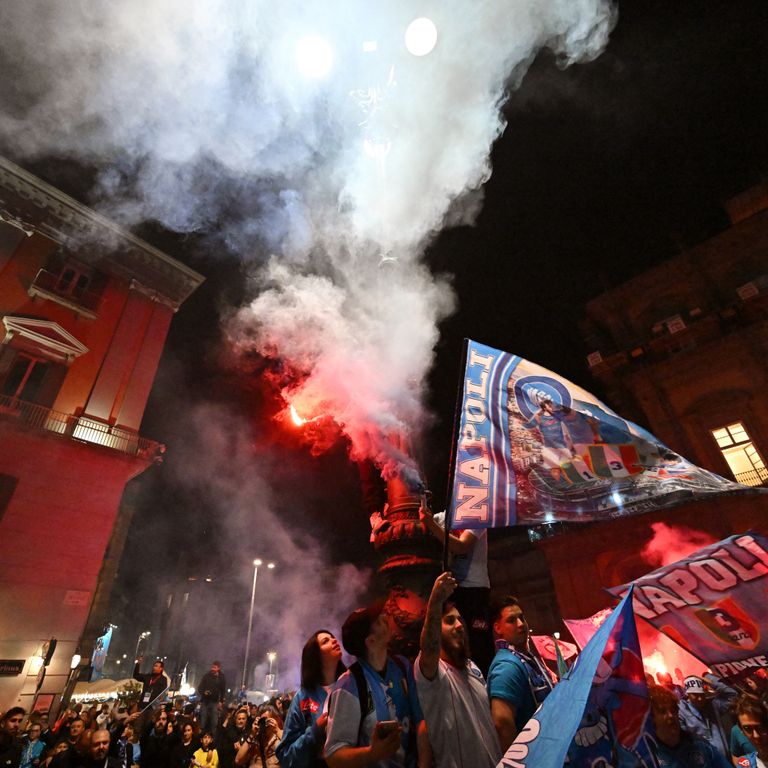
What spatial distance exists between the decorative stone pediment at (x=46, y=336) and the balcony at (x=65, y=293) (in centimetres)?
120

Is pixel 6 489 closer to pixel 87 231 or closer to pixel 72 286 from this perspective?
pixel 72 286

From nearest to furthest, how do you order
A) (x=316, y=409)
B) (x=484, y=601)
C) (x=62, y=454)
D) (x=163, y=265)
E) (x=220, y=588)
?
(x=484, y=601) < (x=316, y=409) < (x=62, y=454) < (x=163, y=265) < (x=220, y=588)

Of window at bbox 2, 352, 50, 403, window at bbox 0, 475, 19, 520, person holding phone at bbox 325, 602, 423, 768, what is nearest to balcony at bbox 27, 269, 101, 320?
window at bbox 2, 352, 50, 403

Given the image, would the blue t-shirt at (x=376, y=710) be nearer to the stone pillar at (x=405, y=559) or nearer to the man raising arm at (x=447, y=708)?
the man raising arm at (x=447, y=708)

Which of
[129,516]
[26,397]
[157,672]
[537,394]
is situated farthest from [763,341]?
[129,516]

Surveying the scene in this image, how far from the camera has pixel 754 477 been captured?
1579cm

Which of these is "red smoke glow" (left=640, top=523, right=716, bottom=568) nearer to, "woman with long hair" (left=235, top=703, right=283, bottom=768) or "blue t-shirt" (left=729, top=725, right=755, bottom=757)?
"blue t-shirt" (left=729, top=725, right=755, bottom=757)

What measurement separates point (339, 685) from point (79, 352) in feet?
67.0

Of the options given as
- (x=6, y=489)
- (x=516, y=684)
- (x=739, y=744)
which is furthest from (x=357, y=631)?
(x=6, y=489)

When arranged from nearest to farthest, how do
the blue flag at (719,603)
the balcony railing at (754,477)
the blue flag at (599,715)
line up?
the blue flag at (599,715)
the blue flag at (719,603)
the balcony railing at (754,477)

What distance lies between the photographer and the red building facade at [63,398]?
1453cm

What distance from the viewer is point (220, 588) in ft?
167

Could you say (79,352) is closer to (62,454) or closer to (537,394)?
(62,454)

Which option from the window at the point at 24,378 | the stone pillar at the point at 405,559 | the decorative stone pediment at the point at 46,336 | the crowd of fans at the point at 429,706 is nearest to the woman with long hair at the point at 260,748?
the crowd of fans at the point at 429,706
